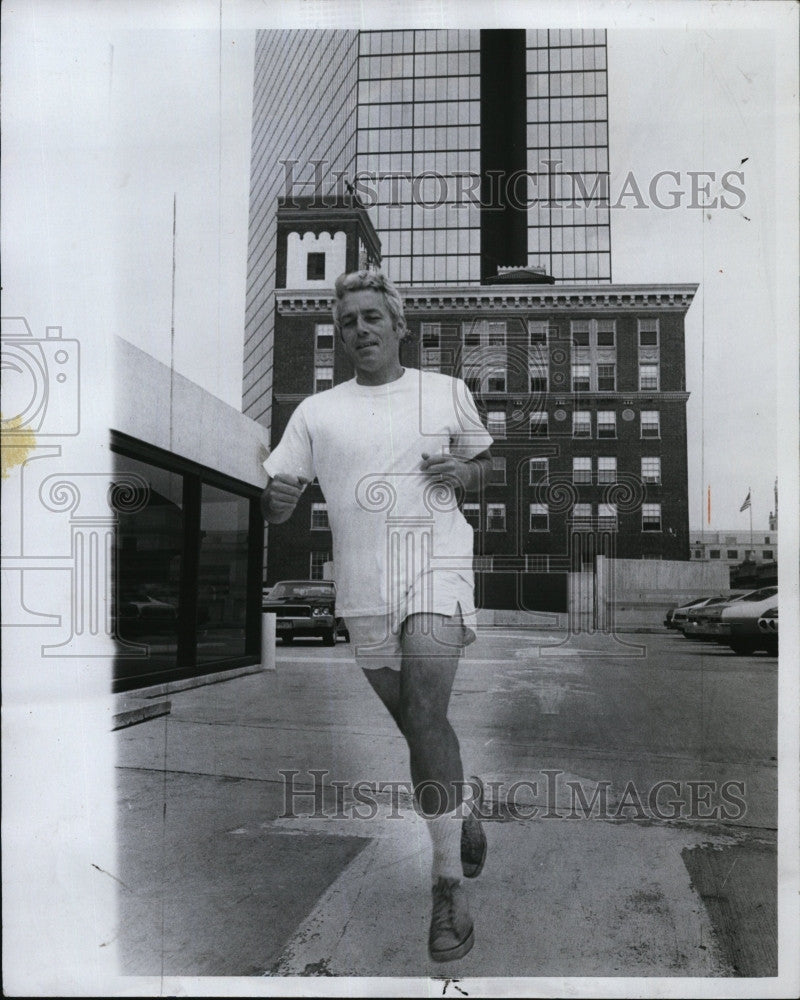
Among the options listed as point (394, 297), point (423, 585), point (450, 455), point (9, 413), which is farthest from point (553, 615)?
point (9, 413)

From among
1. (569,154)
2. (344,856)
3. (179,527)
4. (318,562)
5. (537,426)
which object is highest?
(569,154)

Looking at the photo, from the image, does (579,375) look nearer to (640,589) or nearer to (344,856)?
(640,589)

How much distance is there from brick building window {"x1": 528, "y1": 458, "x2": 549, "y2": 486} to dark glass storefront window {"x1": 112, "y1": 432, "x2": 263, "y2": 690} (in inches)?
34.6

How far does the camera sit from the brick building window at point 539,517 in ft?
8.20

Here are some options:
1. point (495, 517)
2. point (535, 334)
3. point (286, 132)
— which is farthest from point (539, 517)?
point (286, 132)

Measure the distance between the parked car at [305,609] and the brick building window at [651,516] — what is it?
1.02m

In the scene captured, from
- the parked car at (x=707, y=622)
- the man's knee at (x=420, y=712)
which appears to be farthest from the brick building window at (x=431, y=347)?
the parked car at (x=707, y=622)

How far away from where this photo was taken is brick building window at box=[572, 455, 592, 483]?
2562 mm

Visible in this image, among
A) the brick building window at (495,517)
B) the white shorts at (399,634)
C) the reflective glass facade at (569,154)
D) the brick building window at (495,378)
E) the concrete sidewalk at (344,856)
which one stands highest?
the reflective glass facade at (569,154)

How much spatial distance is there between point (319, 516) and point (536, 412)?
0.77 metres

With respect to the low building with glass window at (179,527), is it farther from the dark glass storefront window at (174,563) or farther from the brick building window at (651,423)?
the brick building window at (651,423)

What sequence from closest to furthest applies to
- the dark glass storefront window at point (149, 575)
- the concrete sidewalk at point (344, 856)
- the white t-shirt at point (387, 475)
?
the concrete sidewalk at point (344, 856) → the white t-shirt at point (387, 475) → the dark glass storefront window at point (149, 575)

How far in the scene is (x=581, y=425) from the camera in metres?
2.58

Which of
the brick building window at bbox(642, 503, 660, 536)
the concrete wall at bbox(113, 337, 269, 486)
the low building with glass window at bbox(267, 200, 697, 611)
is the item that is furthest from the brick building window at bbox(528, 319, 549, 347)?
the concrete wall at bbox(113, 337, 269, 486)
